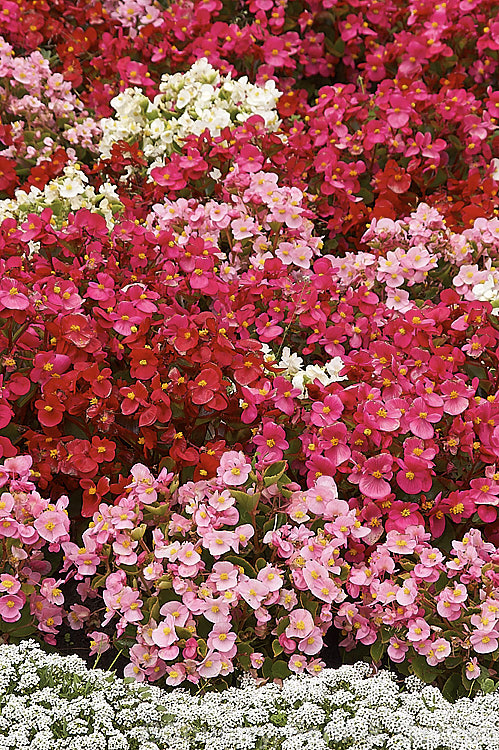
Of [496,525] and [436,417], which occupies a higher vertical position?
[436,417]

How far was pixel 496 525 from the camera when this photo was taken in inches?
92.9

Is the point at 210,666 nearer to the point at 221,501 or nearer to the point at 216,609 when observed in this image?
the point at 216,609

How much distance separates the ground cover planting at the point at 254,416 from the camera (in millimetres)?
2064

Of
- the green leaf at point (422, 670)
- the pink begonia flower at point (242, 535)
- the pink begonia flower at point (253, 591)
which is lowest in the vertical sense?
the green leaf at point (422, 670)

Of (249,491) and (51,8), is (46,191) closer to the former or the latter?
(249,491)

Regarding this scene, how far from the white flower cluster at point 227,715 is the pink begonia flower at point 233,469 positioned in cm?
50

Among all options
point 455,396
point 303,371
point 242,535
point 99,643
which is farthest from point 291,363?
point 99,643

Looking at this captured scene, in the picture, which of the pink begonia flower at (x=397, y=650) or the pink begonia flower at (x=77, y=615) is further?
the pink begonia flower at (x=77, y=615)

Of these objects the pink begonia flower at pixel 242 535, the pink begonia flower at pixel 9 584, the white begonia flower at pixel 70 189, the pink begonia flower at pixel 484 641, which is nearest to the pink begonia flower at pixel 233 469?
the pink begonia flower at pixel 242 535

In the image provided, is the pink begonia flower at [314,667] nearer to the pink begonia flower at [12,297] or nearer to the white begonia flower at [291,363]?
the white begonia flower at [291,363]

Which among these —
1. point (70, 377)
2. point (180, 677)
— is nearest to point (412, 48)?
point (70, 377)

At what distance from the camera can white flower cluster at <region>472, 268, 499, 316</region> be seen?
8.69 feet

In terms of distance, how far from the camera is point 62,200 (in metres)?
3.05

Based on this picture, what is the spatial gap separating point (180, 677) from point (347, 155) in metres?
2.15
